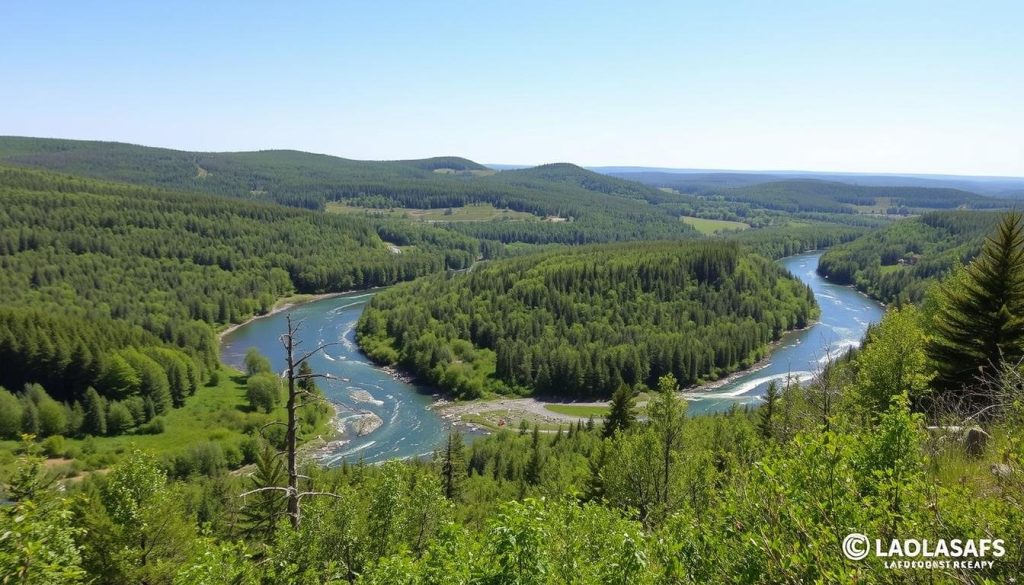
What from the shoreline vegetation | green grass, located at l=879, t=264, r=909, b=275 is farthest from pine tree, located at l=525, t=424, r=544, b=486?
green grass, located at l=879, t=264, r=909, b=275

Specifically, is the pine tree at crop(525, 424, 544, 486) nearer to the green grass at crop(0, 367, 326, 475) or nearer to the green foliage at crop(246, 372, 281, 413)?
the green grass at crop(0, 367, 326, 475)

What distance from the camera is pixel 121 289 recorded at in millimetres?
146250

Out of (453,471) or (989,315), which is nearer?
(989,315)

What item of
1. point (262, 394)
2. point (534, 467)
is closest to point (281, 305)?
point (262, 394)

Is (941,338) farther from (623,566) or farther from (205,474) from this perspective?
(205,474)

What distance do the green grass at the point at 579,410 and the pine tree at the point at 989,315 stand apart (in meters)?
70.3

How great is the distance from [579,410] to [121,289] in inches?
4883

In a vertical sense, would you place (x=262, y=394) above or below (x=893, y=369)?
below

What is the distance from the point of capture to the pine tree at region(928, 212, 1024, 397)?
80.8 ft

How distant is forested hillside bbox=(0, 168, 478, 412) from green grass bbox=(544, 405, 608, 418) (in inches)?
2363

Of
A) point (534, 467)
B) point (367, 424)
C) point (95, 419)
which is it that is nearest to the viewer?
point (534, 467)

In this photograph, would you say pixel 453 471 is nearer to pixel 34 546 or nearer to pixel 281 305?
pixel 34 546

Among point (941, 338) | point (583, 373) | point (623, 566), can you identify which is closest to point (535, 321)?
point (583, 373)

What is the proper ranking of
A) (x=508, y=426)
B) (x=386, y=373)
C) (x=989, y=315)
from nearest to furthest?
1. (x=989, y=315)
2. (x=508, y=426)
3. (x=386, y=373)
